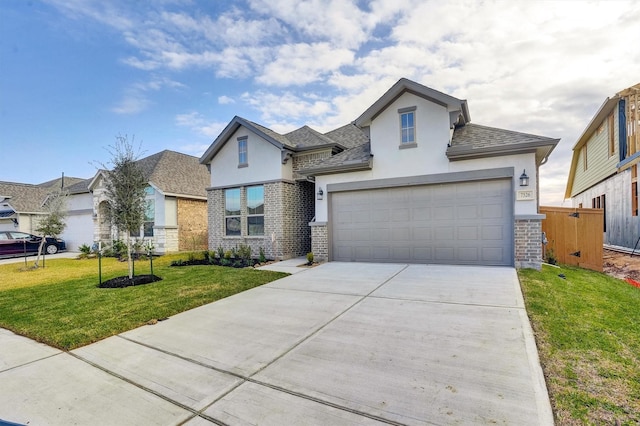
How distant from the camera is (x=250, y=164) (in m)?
13.0

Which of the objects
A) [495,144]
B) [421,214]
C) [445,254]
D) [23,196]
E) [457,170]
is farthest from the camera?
[23,196]

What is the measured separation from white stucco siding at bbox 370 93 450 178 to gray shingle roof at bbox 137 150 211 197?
1155 cm

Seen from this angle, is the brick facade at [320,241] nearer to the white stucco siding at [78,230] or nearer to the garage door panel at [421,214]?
the garage door panel at [421,214]

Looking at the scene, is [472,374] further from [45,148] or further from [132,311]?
[45,148]

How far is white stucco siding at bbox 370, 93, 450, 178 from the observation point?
929cm

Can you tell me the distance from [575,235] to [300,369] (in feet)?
35.3

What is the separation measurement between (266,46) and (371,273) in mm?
9274

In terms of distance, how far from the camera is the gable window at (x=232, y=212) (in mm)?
13516

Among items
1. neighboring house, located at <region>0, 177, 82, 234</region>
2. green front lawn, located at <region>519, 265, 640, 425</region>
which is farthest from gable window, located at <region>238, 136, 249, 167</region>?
neighboring house, located at <region>0, 177, 82, 234</region>

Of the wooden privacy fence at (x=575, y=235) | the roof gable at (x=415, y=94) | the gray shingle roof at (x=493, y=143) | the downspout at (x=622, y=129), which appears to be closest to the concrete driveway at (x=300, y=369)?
the gray shingle roof at (x=493, y=143)

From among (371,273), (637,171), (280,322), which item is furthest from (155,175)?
(637,171)

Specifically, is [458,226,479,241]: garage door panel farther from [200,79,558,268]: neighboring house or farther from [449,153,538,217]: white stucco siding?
[449,153,538,217]: white stucco siding

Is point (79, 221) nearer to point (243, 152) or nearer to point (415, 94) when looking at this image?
point (243, 152)

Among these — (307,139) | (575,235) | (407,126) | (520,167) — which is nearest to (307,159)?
(307,139)
